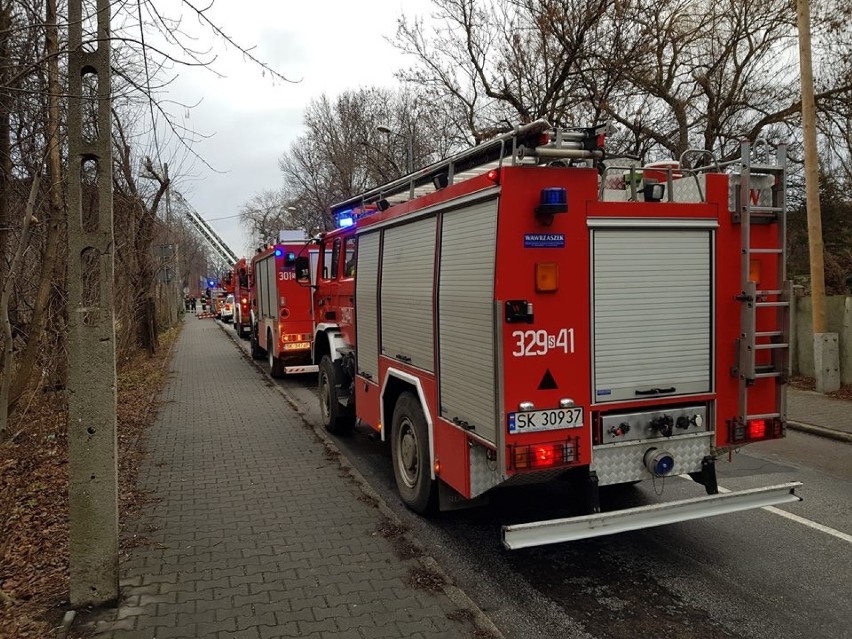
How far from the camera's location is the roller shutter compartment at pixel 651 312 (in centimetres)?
409

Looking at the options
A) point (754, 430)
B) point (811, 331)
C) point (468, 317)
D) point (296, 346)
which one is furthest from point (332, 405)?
point (811, 331)

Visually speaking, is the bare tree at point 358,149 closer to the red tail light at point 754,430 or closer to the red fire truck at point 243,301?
the red fire truck at point 243,301

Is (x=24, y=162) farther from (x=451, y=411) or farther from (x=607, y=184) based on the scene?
(x=607, y=184)

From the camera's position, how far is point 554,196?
12.4 ft

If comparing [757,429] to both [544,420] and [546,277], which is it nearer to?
[544,420]

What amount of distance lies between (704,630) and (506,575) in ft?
4.19

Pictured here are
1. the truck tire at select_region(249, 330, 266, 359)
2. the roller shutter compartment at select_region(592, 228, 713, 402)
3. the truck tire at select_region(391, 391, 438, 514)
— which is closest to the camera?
the roller shutter compartment at select_region(592, 228, 713, 402)

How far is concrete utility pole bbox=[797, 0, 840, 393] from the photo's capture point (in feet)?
34.3

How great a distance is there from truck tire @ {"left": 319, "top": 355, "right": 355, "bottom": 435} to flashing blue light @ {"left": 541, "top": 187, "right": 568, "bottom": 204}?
507 centimetres

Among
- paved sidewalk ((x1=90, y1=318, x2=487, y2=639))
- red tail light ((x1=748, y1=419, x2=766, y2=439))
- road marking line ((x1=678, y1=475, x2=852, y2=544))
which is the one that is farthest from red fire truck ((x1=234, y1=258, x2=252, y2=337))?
red tail light ((x1=748, y1=419, x2=766, y2=439))

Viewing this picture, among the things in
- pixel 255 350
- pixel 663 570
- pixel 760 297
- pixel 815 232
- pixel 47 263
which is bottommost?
pixel 663 570

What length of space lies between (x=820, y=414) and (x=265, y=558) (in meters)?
8.55

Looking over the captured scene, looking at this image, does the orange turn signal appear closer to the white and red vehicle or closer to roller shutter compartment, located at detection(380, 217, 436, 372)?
the white and red vehicle

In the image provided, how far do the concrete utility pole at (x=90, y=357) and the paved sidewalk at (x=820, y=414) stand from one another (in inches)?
334
